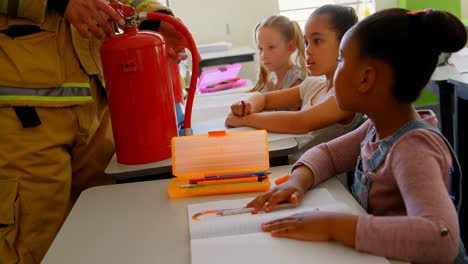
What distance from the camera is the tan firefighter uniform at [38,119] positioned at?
126cm

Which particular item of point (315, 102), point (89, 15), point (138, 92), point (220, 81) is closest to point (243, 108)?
point (315, 102)

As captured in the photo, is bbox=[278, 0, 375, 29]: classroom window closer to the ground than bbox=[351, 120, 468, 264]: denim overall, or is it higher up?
closer to the ground

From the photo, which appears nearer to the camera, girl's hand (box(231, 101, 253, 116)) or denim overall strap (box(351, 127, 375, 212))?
denim overall strap (box(351, 127, 375, 212))

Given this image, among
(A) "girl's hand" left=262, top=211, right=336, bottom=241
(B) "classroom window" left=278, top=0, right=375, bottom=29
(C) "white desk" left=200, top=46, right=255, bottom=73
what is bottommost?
(C) "white desk" left=200, top=46, right=255, bottom=73

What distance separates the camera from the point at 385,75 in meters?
1.02

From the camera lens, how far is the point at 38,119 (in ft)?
4.23

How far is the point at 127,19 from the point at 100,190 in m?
0.44

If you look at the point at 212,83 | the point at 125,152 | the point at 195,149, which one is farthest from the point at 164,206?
the point at 212,83

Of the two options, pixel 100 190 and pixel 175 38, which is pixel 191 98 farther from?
pixel 100 190

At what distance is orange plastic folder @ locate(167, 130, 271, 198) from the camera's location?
121 centimetres

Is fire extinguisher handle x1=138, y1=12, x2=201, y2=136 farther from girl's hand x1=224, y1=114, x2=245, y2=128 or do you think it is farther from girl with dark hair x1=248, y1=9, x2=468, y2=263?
girl with dark hair x1=248, y1=9, x2=468, y2=263

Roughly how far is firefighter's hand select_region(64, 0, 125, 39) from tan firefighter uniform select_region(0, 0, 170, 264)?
7 cm

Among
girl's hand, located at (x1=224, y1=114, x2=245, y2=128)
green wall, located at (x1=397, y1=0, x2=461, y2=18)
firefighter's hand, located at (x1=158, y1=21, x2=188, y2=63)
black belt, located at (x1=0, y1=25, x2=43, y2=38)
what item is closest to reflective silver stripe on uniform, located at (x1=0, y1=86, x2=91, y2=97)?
black belt, located at (x1=0, y1=25, x2=43, y2=38)

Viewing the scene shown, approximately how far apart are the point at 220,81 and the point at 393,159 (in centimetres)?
201
